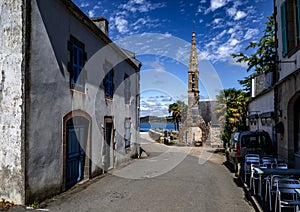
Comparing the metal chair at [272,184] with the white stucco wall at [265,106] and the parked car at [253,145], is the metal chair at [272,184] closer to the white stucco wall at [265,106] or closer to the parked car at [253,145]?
the parked car at [253,145]

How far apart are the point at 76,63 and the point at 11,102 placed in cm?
307

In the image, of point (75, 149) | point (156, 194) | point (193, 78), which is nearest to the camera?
point (156, 194)

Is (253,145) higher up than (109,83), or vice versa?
(109,83)

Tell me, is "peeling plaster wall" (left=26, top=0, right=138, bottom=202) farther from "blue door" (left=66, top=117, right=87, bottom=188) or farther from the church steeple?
the church steeple

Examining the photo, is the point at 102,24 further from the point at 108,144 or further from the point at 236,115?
the point at 236,115

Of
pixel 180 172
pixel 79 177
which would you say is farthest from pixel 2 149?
pixel 180 172

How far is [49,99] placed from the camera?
685 cm

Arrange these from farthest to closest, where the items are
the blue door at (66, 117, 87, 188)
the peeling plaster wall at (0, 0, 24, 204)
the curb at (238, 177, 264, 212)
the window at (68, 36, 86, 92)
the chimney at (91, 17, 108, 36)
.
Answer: the chimney at (91, 17, 108, 36), the blue door at (66, 117, 87, 188), the window at (68, 36, 86, 92), the curb at (238, 177, 264, 212), the peeling plaster wall at (0, 0, 24, 204)

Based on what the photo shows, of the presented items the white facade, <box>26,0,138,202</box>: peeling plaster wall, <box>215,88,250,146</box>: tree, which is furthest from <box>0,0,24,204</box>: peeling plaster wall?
<box>215,88,250,146</box>: tree

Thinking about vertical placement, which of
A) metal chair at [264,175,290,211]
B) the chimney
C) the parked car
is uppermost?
the chimney

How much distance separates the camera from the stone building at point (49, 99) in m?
5.93

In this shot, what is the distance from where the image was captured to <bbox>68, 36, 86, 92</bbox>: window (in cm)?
817

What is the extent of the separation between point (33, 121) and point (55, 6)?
3347 millimetres

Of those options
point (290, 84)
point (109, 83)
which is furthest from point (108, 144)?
point (290, 84)
